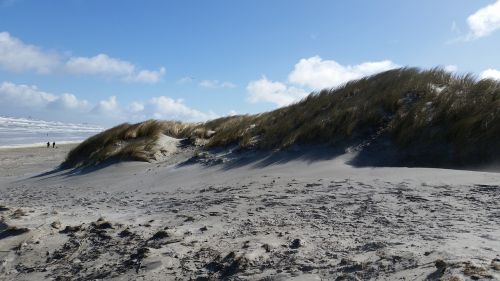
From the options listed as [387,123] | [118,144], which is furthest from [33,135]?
[387,123]

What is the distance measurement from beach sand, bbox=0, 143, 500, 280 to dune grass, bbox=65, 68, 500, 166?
1.24m

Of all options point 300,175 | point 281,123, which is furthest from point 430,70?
point 300,175

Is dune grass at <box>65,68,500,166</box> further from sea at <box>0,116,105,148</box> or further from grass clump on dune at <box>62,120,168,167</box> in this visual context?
sea at <box>0,116,105,148</box>

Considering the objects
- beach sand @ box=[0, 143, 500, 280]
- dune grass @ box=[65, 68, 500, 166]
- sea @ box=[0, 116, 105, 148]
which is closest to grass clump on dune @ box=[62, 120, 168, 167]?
dune grass @ box=[65, 68, 500, 166]

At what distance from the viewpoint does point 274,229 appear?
15.6 ft

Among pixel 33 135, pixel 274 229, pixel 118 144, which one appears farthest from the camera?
pixel 33 135

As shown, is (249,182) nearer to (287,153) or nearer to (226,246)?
(287,153)

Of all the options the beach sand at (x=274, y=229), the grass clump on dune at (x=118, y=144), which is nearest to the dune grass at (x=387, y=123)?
the grass clump on dune at (x=118, y=144)

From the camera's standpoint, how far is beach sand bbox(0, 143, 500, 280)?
3.61 metres

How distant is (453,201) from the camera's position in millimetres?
4910

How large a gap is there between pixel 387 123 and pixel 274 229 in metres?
4.92

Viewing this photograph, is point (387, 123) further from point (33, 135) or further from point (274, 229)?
point (33, 135)

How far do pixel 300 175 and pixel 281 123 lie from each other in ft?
11.4

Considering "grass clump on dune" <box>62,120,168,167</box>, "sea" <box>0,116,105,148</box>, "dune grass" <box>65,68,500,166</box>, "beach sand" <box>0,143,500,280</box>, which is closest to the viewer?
"beach sand" <box>0,143,500,280</box>
